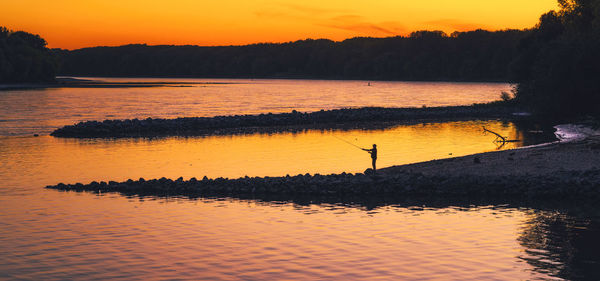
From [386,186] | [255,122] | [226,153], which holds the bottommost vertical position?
[226,153]

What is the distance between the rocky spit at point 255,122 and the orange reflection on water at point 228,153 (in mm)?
4725

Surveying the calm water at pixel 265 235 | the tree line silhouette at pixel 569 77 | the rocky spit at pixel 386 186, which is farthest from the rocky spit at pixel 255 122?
the rocky spit at pixel 386 186

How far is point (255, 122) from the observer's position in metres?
73.9

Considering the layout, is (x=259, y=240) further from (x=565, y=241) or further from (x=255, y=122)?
(x=255, y=122)

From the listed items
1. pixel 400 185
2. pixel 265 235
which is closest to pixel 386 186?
pixel 400 185

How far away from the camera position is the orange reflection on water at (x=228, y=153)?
38.1 meters

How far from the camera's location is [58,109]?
10331cm

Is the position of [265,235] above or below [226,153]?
below

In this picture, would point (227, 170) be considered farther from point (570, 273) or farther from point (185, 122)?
Result: point (185, 122)

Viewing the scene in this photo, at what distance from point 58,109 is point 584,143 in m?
79.3

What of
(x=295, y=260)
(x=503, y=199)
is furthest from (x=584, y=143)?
(x=295, y=260)

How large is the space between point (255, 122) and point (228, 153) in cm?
2661

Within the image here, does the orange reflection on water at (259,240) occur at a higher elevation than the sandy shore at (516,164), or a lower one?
lower

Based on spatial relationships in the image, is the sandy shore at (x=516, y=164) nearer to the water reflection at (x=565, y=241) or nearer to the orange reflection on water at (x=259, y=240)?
the water reflection at (x=565, y=241)
